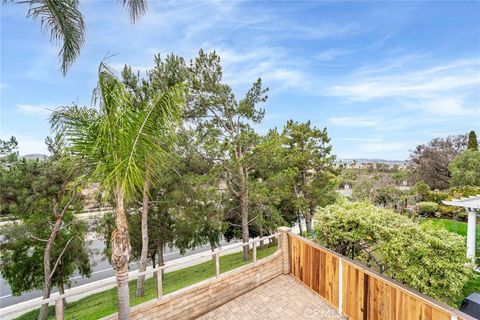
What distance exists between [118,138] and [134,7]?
308 cm

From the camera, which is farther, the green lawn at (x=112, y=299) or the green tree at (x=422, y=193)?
the green tree at (x=422, y=193)

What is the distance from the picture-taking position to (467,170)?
896 inches

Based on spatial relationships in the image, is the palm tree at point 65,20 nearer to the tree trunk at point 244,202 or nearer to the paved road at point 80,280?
the tree trunk at point 244,202

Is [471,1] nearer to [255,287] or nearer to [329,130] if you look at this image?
[329,130]

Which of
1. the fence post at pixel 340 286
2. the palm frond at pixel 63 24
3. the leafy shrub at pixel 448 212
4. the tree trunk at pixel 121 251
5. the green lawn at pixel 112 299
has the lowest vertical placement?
the green lawn at pixel 112 299

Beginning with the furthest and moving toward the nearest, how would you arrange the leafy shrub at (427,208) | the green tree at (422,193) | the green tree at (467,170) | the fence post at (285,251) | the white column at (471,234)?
the green tree at (467,170) → the green tree at (422,193) → the leafy shrub at (427,208) → the white column at (471,234) → the fence post at (285,251)

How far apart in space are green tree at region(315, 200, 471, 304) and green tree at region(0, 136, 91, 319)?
748 cm

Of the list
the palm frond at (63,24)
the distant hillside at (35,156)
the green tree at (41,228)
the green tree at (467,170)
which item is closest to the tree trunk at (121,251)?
the palm frond at (63,24)

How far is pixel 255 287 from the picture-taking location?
19.6 feet

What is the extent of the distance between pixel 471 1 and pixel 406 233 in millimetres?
8141

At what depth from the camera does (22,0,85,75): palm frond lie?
4.62 metres

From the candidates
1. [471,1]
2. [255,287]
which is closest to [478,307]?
[255,287]

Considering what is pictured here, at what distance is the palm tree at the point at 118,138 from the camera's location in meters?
3.40

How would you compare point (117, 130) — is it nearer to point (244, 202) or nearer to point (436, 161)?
point (244, 202)
